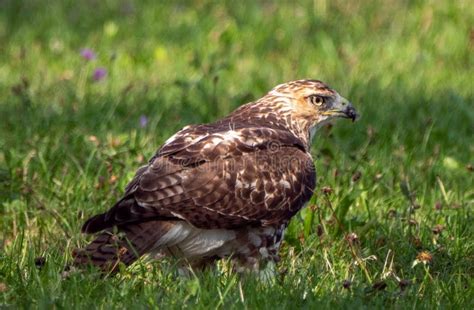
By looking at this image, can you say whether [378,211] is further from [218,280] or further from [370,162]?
[218,280]

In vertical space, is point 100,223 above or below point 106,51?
above

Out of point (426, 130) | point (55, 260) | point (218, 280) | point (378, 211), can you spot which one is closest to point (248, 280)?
point (218, 280)

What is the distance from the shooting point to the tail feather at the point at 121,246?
19.0 ft

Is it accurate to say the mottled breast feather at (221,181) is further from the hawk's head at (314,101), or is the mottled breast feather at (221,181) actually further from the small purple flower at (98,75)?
the small purple flower at (98,75)

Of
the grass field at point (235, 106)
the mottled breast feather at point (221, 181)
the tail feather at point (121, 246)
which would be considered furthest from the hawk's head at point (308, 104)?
the tail feather at point (121, 246)

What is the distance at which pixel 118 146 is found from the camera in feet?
26.0

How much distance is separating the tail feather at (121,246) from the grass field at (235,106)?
9 cm

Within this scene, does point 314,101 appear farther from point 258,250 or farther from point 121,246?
point 121,246

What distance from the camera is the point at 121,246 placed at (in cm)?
589

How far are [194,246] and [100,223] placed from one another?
485 millimetres

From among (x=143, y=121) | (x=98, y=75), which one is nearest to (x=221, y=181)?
(x=143, y=121)

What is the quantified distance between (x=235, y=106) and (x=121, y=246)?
3888 millimetres

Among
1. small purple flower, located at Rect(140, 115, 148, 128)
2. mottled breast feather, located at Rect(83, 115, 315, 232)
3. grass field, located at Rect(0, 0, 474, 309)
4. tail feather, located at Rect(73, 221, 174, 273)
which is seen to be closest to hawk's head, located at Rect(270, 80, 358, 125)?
grass field, located at Rect(0, 0, 474, 309)

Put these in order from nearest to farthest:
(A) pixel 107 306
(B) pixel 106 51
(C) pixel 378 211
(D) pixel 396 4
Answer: (A) pixel 107 306 → (C) pixel 378 211 → (B) pixel 106 51 → (D) pixel 396 4
